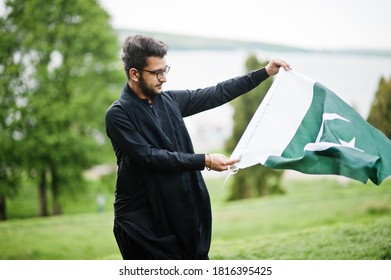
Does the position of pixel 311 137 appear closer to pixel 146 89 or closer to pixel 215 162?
pixel 215 162

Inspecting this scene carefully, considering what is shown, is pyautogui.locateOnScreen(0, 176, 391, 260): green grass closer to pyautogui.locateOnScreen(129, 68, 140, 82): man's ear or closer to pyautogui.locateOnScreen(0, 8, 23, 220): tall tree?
Result: pyautogui.locateOnScreen(0, 8, 23, 220): tall tree

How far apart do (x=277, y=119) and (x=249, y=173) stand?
7.26 m

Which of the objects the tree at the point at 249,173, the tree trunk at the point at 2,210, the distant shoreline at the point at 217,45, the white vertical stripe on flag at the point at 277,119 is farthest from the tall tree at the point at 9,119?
the white vertical stripe on flag at the point at 277,119

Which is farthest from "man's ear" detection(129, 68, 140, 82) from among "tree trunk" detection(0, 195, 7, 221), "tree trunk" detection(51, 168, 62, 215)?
"tree trunk" detection(51, 168, 62, 215)

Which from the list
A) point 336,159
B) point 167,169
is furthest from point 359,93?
point 167,169

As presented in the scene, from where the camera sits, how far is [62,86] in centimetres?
996

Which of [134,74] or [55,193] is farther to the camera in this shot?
[55,193]

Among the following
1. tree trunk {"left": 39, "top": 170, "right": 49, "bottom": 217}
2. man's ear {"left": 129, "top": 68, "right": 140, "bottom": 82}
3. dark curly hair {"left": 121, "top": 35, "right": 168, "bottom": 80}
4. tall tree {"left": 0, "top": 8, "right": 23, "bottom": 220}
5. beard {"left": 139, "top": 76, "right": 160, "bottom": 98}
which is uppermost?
dark curly hair {"left": 121, "top": 35, "right": 168, "bottom": 80}

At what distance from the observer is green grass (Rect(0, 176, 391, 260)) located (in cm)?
504

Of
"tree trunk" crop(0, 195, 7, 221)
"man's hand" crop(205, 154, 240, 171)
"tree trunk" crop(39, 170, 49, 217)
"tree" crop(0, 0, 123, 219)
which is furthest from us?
"tree trunk" crop(39, 170, 49, 217)

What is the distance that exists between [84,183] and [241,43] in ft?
13.8

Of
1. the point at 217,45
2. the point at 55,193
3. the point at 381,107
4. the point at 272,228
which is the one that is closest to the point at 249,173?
the point at 272,228

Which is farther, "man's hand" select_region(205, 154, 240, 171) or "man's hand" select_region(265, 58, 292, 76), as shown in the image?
"man's hand" select_region(265, 58, 292, 76)

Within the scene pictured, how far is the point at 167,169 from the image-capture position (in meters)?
2.89
